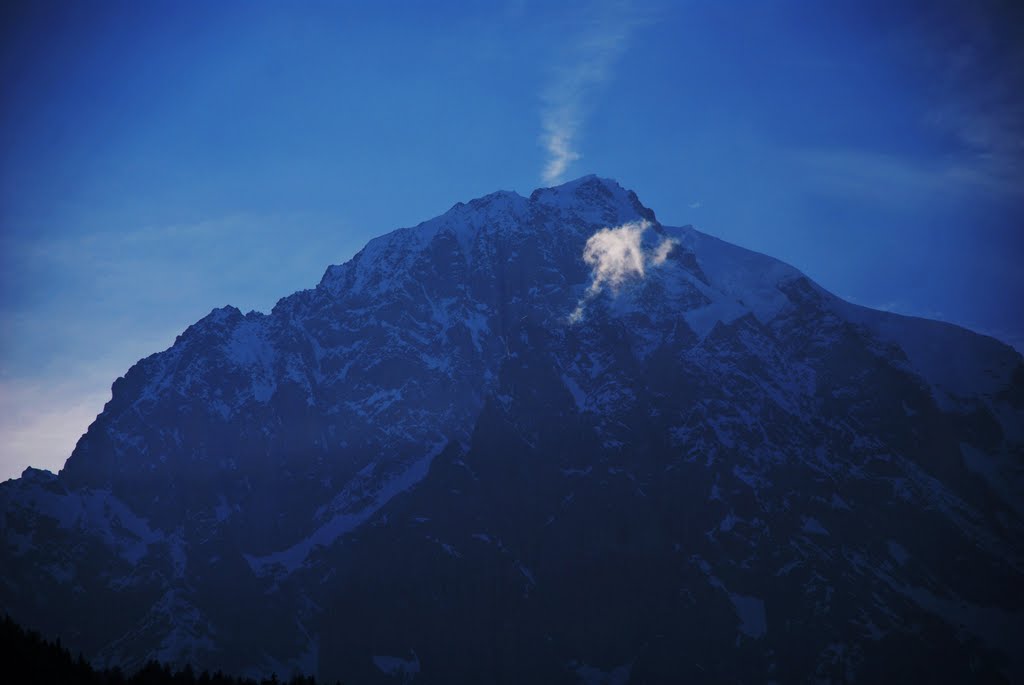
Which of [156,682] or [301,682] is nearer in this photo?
[156,682]

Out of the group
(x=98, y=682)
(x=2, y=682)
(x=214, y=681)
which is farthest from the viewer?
(x=214, y=681)

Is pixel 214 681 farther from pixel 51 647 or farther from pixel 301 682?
pixel 51 647

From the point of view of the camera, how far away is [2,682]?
352 feet

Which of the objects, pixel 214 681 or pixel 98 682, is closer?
pixel 98 682

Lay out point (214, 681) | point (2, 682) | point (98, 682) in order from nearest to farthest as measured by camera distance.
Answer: point (2, 682) < point (98, 682) < point (214, 681)

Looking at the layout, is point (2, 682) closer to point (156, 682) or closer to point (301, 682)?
point (156, 682)

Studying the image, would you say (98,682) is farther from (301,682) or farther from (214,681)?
(301,682)

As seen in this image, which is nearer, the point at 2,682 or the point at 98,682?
the point at 2,682

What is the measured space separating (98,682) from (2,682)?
14546 millimetres

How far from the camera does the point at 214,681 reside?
422 ft

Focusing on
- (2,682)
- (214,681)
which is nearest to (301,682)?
(214,681)

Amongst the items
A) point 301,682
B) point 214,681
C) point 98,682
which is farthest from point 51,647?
point 301,682

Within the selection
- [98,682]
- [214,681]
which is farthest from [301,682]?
[98,682]

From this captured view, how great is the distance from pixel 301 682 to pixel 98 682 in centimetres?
2357
